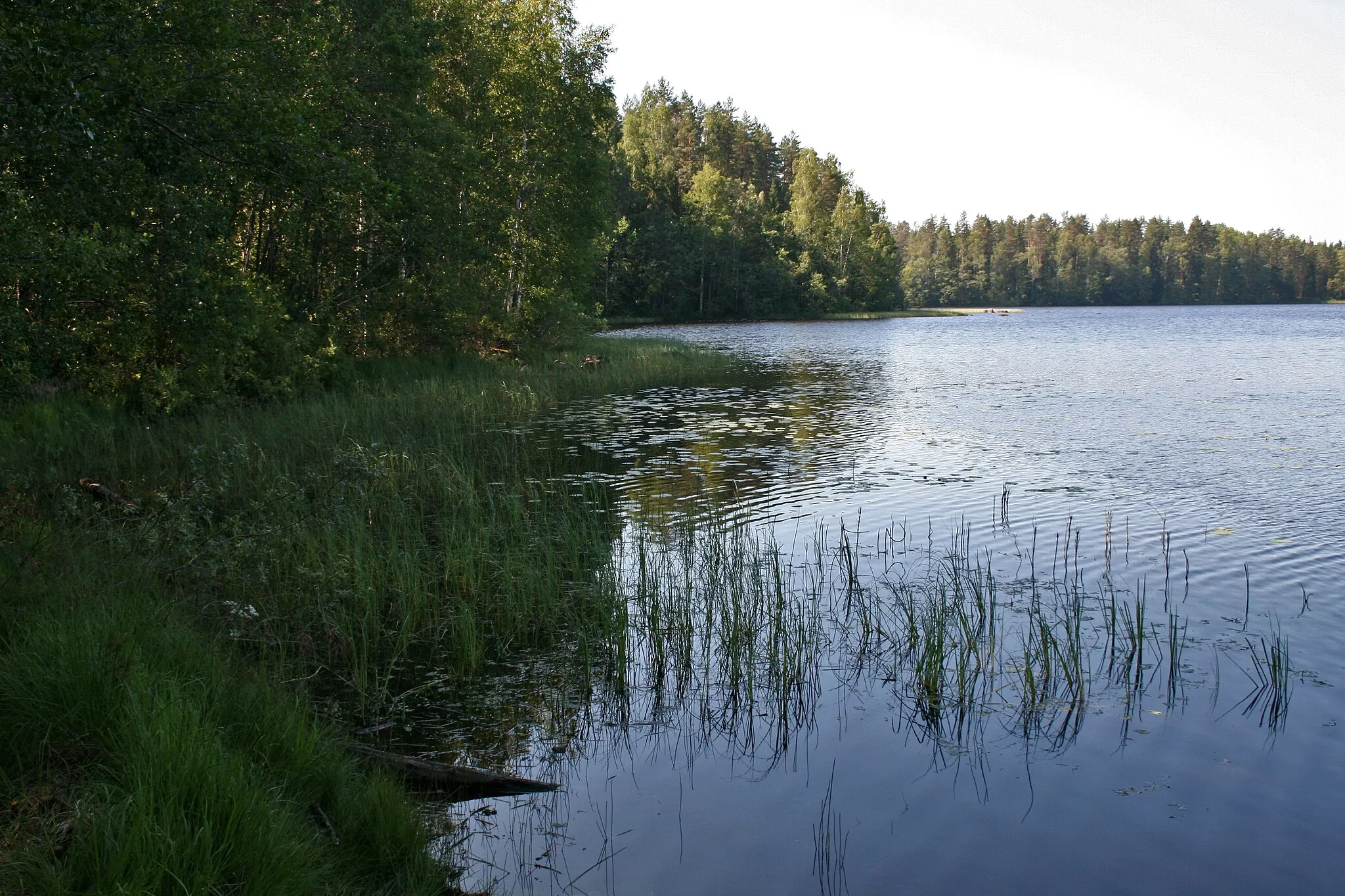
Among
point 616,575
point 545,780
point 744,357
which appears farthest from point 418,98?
point 545,780

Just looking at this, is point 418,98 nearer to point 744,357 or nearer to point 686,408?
point 686,408

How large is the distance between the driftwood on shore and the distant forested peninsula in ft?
17.4

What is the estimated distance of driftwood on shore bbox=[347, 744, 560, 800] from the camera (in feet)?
17.3

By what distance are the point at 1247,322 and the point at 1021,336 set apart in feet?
105

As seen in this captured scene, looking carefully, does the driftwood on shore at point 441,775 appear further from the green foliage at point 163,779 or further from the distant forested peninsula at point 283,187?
the distant forested peninsula at point 283,187

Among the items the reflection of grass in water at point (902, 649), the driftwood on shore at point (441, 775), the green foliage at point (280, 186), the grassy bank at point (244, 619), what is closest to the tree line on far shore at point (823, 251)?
the green foliage at point (280, 186)

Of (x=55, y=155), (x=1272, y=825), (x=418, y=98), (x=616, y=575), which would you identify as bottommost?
(x=1272, y=825)

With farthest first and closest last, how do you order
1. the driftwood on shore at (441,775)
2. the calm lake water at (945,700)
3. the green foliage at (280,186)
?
1. the green foliage at (280,186)
2. the driftwood on shore at (441,775)
3. the calm lake water at (945,700)

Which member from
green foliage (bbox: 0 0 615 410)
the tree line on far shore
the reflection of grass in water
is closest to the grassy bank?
the reflection of grass in water

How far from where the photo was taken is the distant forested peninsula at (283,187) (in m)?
8.17

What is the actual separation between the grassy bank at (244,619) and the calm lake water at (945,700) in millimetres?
768

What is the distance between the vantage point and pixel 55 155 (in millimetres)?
7914

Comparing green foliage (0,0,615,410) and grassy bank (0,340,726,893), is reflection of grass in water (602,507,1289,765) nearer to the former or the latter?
grassy bank (0,340,726,893)

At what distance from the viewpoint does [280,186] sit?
12266 mm
